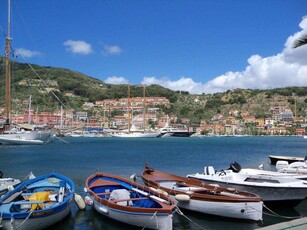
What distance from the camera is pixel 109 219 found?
13.9 metres

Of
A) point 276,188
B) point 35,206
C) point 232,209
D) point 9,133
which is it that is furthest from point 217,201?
point 9,133

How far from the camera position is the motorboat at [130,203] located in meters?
11.6

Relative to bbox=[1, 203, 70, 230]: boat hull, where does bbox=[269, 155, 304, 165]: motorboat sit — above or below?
below

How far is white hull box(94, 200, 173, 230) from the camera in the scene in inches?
453

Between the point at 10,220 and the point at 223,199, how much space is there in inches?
283

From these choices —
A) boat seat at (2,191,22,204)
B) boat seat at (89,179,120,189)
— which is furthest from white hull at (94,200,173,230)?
boat seat at (2,191,22,204)

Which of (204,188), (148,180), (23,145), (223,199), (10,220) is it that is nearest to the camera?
(10,220)

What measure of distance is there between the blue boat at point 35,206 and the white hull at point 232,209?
195 inches

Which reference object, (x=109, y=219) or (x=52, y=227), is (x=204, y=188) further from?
(x=52, y=227)

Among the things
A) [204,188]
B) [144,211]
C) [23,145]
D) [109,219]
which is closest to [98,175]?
[109,219]

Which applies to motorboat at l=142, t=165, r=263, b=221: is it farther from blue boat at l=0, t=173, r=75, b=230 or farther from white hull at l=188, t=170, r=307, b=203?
blue boat at l=0, t=173, r=75, b=230

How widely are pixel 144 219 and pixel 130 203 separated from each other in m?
1.77

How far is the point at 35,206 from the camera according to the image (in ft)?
40.5

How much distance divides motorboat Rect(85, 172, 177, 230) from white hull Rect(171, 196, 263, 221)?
5.95ft
